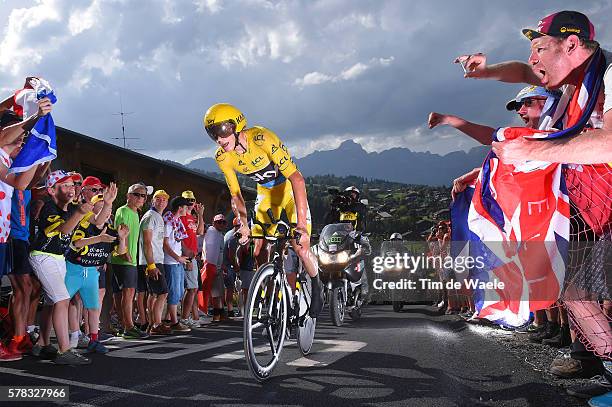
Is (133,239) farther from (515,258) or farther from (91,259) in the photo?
(515,258)

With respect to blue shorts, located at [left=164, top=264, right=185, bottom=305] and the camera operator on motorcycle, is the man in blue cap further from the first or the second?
the camera operator on motorcycle

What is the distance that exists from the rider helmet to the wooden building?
11531 millimetres

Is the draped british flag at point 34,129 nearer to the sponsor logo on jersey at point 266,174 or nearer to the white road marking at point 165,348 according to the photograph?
the sponsor logo on jersey at point 266,174

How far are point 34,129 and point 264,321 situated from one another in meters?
3.31

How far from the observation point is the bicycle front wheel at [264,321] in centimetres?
400

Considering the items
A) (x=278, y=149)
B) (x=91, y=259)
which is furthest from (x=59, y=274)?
(x=278, y=149)

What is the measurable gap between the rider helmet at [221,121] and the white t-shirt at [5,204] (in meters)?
2.24

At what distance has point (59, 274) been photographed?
5.27 m

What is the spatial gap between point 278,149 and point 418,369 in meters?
→ 2.51

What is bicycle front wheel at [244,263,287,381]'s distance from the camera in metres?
4.00

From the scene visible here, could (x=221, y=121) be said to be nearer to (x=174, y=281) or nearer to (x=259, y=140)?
(x=259, y=140)

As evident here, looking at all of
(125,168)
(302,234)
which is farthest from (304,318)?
(125,168)

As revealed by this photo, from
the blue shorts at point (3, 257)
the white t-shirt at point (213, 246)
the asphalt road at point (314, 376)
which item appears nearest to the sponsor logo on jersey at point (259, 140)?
the asphalt road at point (314, 376)

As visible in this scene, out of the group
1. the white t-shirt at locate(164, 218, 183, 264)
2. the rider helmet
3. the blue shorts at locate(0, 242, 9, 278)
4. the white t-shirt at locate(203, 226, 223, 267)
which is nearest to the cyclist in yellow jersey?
the rider helmet
